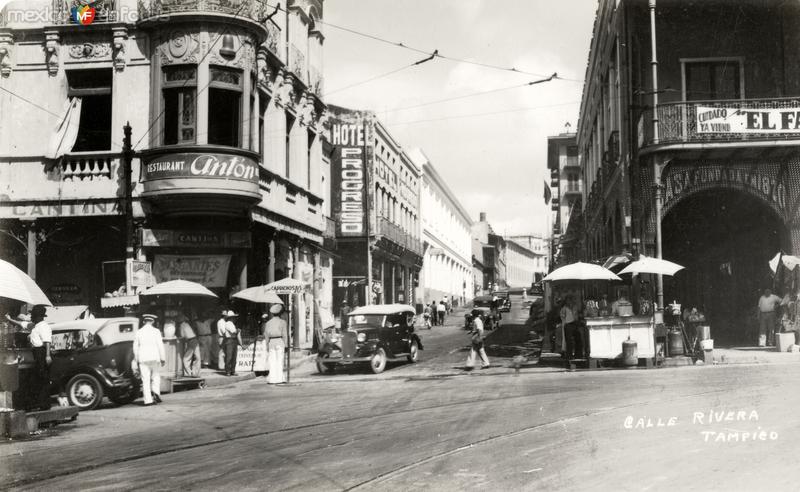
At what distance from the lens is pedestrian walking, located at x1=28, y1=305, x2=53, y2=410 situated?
41.0ft

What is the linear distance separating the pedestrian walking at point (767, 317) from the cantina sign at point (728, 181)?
8.41ft

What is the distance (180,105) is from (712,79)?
51.0 feet

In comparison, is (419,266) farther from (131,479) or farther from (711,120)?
(131,479)

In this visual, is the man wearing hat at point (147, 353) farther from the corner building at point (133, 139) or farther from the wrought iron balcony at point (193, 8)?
the wrought iron balcony at point (193, 8)

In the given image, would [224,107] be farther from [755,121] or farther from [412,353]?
[755,121]

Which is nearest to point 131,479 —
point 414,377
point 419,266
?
point 414,377

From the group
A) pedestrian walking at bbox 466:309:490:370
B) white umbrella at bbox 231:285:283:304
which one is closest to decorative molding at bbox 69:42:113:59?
white umbrella at bbox 231:285:283:304

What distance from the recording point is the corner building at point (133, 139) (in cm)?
2073

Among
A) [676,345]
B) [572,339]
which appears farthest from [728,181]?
[572,339]

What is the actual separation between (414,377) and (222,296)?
22.3 feet

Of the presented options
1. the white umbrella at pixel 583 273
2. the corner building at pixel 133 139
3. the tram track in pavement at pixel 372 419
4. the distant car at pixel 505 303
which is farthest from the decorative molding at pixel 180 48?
the distant car at pixel 505 303

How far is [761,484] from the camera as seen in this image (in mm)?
6762

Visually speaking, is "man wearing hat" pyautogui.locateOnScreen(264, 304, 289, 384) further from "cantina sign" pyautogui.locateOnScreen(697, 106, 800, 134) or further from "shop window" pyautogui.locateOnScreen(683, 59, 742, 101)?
"shop window" pyautogui.locateOnScreen(683, 59, 742, 101)
